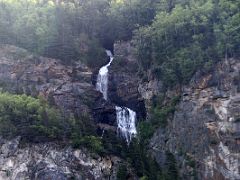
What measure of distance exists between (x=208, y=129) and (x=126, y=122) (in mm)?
9765

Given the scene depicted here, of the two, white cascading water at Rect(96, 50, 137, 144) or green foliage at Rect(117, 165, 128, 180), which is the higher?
white cascading water at Rect(96, 50, 137, 144)

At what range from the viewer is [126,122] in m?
51.6

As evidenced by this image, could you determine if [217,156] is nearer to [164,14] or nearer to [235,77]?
[235,77]

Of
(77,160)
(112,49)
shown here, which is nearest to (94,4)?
(112,49)

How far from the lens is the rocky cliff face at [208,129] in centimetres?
4309

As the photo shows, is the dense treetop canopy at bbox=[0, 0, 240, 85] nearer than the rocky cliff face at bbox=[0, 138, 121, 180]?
No

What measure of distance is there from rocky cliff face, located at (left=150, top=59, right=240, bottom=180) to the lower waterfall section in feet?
9.90

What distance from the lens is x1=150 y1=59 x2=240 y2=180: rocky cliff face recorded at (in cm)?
4309

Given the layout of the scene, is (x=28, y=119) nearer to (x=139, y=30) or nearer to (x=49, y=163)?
(x=49, y=163)

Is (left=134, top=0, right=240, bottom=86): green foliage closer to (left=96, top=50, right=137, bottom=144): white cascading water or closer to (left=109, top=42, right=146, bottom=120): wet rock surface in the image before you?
(left=109, top=42, right=146, bottom=120): wet rock surface

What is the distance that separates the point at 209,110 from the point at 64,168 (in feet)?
44.3

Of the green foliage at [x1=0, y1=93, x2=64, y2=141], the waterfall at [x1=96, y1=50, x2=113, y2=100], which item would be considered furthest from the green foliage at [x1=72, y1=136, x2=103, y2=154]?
the waterfall at [x1=96, y1=50, x2=113, y2=100]

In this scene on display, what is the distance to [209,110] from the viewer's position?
45562 mm

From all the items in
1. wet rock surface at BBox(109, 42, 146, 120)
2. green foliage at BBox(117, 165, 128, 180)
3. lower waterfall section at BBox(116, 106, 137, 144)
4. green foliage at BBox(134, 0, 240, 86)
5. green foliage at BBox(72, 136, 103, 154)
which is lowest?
green foliage at BBox(117, 165, 128, 180)
